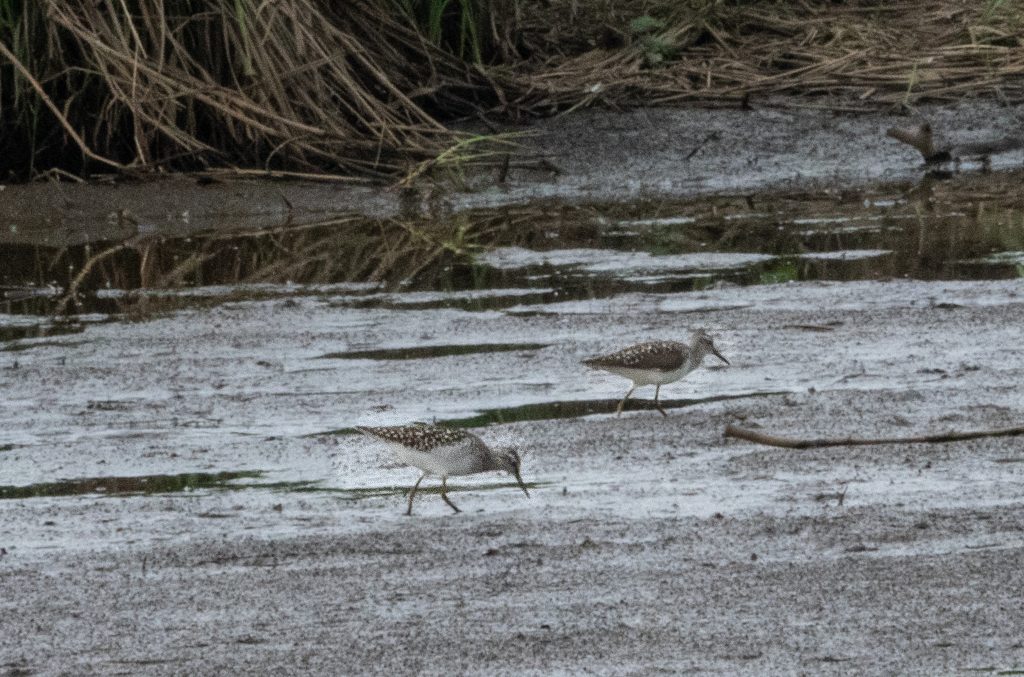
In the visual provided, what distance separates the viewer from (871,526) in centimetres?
662

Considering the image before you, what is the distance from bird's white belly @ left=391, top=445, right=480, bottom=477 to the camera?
23.5 feet

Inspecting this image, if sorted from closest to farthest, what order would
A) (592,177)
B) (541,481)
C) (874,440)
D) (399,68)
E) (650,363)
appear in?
(541,481) < (874,440) < (650,363) < (592,177) < (399,68)

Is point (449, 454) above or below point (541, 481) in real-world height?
above

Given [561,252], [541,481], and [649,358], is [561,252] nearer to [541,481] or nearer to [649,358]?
[649,358]

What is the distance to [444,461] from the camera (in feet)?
23.6

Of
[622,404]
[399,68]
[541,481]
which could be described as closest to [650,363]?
[622,404]

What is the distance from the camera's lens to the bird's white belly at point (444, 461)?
282 inches

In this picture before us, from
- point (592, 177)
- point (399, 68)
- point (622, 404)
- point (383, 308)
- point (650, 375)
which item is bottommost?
point (592, 177)

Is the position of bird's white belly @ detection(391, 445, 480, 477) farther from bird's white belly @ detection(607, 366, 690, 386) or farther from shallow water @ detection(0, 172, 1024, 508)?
bird's white belly @ detection(607, 366, 690, 386)

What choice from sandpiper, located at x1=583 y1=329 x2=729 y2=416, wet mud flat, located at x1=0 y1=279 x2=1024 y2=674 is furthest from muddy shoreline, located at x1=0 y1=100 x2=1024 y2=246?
sandpiper, located at x1=583 y1=329 x2=729 y2=416

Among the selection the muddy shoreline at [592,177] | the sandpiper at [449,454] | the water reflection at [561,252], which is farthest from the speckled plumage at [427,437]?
the muddy shoreline at [592,177]

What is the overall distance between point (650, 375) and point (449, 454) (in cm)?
158

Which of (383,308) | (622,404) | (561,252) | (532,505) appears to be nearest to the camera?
(532,505)

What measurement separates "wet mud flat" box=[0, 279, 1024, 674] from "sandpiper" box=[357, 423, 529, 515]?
0.56 feet
